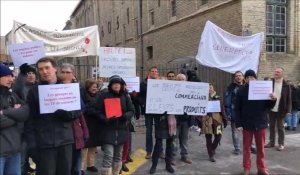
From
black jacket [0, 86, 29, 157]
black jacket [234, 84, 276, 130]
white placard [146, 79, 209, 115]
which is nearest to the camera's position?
black jacket [0, 86, 29, 157]

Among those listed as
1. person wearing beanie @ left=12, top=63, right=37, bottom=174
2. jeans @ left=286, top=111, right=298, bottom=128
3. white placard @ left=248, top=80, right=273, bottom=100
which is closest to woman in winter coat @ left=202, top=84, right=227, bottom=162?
white placard @ left=248, top=80, right=273, bottom=100

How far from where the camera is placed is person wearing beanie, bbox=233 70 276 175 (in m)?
6.32

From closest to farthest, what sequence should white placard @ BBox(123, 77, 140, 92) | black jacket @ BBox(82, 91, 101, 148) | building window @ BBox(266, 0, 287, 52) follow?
1. black jacket @ BBox(82, 91, 101, 148)
2. white placard @ BBox(123, 77, 140, 92)
3. building window @ BBox(266, 0, 287, 52)

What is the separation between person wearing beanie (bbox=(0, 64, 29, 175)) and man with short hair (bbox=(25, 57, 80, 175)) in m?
0.15

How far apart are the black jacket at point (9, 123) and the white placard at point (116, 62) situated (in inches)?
151

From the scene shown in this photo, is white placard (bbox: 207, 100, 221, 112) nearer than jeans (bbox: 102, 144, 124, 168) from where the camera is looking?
No

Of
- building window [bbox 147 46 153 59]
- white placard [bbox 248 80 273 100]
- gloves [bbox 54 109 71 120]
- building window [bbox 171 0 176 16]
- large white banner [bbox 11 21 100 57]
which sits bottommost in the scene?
gloves [bbox 54 109 71 120]

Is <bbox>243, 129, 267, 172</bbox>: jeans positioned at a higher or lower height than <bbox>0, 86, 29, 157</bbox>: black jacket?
lower

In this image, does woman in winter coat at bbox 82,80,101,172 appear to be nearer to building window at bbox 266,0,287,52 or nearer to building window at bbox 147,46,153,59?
building window at bbox 266,0,287,52

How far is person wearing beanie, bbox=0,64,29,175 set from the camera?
3.84 meters

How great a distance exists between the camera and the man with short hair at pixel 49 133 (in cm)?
396

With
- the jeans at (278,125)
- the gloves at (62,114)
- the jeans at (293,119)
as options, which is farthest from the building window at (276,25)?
the gloves at (62,114)

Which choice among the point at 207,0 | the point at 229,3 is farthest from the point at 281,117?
the point at 207,0

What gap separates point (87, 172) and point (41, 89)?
124 inches
